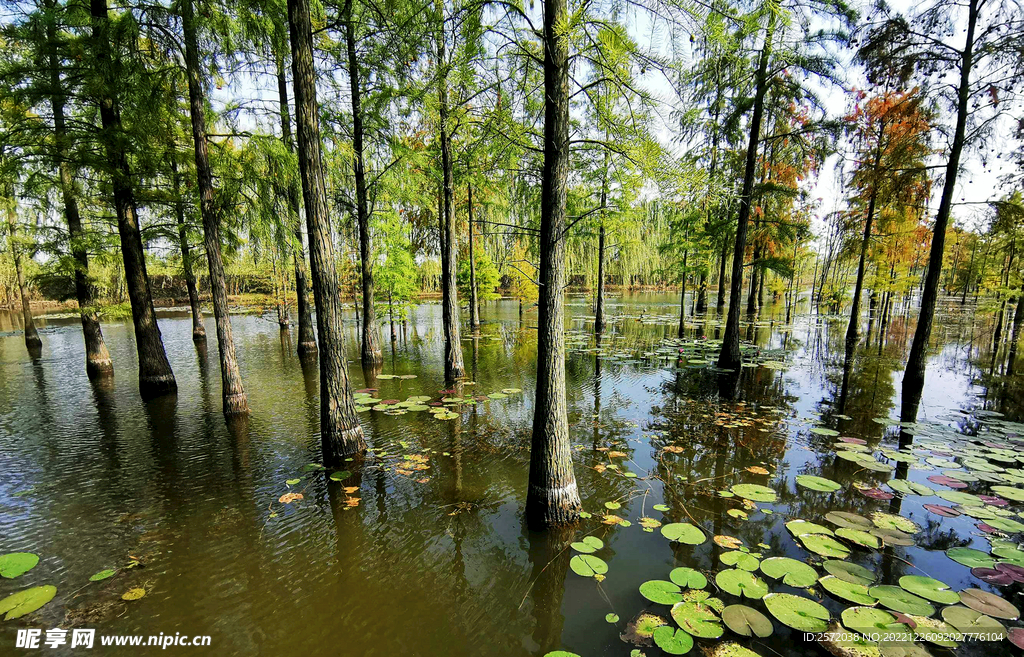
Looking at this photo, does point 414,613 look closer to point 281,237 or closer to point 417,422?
point 417,422

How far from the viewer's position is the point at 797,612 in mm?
2803

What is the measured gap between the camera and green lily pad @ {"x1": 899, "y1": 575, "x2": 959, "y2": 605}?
9.47 ft

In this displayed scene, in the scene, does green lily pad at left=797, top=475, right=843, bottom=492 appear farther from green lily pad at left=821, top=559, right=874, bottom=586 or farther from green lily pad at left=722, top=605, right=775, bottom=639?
green lily pad at left=722, top=605, right=775, bottom=639

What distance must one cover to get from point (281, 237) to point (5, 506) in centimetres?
582

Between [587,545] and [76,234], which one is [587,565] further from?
[76,234]

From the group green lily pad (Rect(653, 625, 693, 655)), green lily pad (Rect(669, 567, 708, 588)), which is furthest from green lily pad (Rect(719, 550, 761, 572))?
green lily pad (Rect(653, 625, 693, 655))

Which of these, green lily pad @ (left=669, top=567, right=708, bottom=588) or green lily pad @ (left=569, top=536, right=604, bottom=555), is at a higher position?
green lily pad @ (left=669, top=567, right=708, bottom=588)

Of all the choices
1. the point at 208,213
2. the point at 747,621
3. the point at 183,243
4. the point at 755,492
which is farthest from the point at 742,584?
the point at 183,243

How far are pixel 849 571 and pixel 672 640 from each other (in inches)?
78.1

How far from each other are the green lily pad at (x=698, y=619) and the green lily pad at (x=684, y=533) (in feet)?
2.87

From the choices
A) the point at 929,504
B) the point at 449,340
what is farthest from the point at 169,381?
the point at 929,504

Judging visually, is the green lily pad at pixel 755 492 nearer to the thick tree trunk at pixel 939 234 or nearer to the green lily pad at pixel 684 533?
the green lily pad at pixel 684 533

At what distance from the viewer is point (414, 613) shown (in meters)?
3.08

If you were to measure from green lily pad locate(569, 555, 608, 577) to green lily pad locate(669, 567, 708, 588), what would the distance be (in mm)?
626
